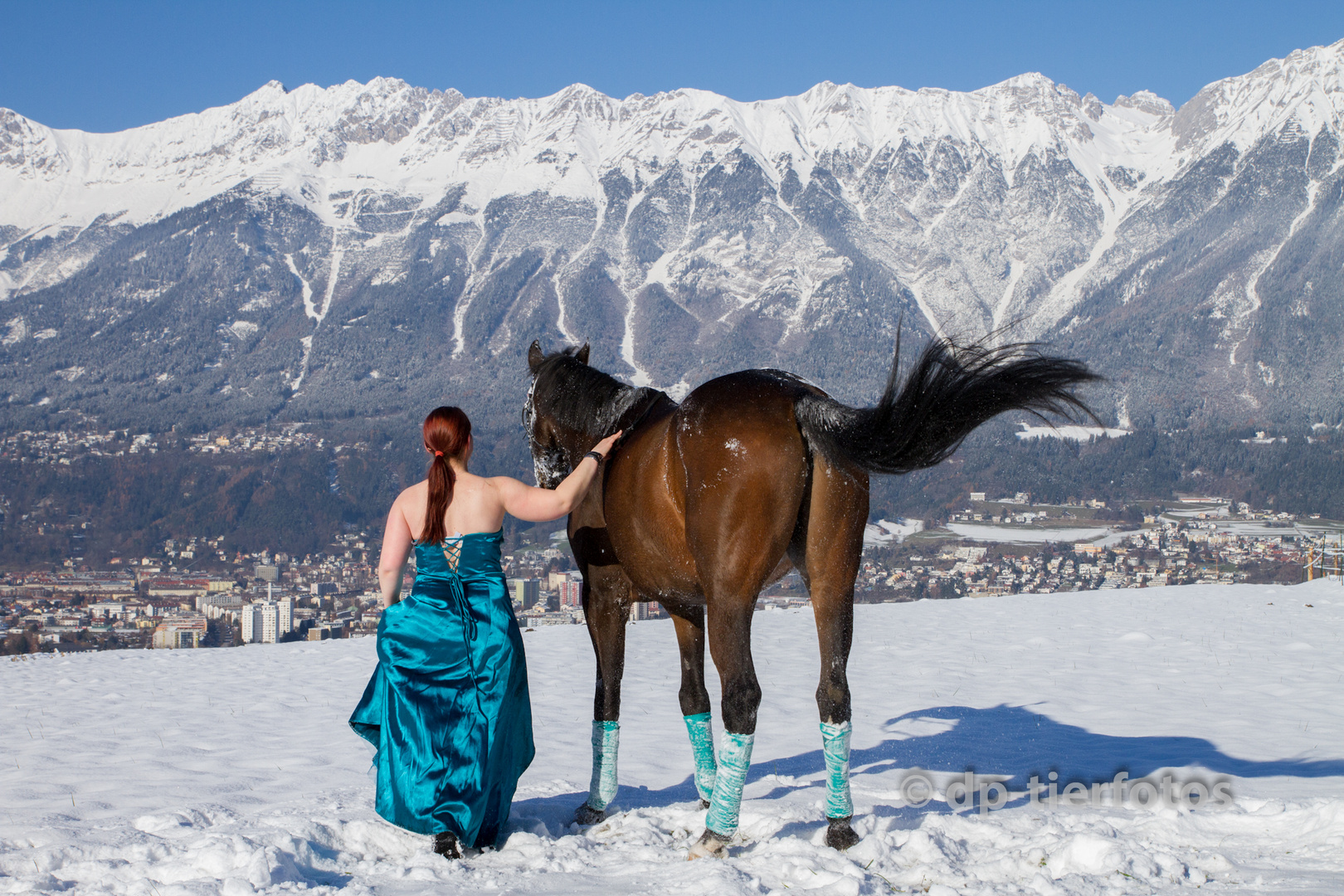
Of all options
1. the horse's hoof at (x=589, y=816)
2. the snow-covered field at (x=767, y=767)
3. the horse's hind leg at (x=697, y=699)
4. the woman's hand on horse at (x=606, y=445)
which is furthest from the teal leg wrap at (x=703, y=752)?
the woman's hand on horse at (x=606, y=445)

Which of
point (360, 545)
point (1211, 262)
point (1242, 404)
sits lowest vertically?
point (360, 545)

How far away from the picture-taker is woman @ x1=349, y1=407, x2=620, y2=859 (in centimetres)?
362

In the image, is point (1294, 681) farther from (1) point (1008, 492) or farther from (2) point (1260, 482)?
(2) point (1260, 482)

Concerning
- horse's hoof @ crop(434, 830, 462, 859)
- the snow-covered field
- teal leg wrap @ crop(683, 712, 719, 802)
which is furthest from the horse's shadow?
horse's hoof @ crop(434, 830, 462, 859)

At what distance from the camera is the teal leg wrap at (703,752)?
4258 mm

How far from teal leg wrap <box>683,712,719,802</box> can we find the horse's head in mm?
1363

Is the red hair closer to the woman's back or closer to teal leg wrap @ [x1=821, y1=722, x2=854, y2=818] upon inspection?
→ the woman's back

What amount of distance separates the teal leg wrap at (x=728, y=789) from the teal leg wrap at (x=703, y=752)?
2.20ft

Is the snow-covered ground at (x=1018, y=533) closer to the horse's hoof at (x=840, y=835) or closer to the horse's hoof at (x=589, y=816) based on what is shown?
the horse's hoof at (x=589, y=816)

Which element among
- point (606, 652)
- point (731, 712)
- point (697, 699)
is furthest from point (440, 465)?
point (697, 699)

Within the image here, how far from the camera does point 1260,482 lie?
223 feet

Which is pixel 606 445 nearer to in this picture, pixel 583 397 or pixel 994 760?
pixel 583 397

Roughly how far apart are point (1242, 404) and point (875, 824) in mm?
133119

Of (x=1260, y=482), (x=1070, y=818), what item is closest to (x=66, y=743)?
(x=1070, y=818)
